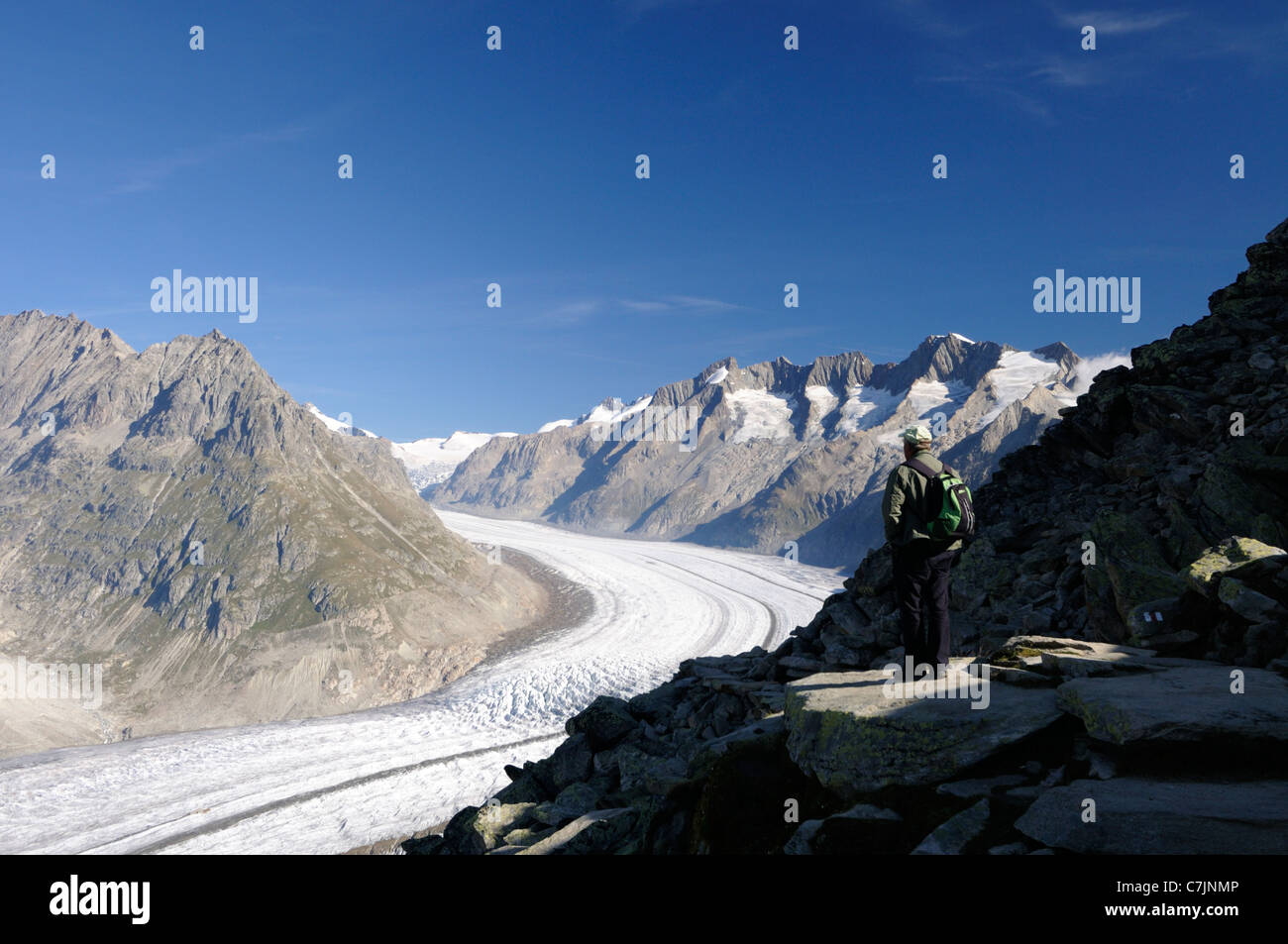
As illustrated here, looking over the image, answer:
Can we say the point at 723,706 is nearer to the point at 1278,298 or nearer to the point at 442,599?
the point at 1278,298

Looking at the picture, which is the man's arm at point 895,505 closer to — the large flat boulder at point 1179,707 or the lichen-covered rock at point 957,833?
the large flat boulder at point 1179,707

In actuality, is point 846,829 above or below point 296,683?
above

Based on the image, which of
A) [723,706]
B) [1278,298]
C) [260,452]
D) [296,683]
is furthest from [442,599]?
[1278,298]

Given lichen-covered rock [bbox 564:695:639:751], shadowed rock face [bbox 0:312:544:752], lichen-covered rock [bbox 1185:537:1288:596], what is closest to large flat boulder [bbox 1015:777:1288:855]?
lichen-covered rock [bbox 1185:537:1288:596]

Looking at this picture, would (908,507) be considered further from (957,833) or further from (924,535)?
(957,833)

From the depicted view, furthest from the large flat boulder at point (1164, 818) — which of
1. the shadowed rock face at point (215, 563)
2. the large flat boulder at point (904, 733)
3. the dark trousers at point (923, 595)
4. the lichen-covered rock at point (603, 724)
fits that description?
the shadowed rock face at point (215, 563)

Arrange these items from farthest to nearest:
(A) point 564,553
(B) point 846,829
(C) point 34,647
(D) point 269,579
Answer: (A) point 564,553, (D) point 269,579, (C) point 34,647, (B) point 846,829

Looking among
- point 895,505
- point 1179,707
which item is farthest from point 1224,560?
point 895,505
